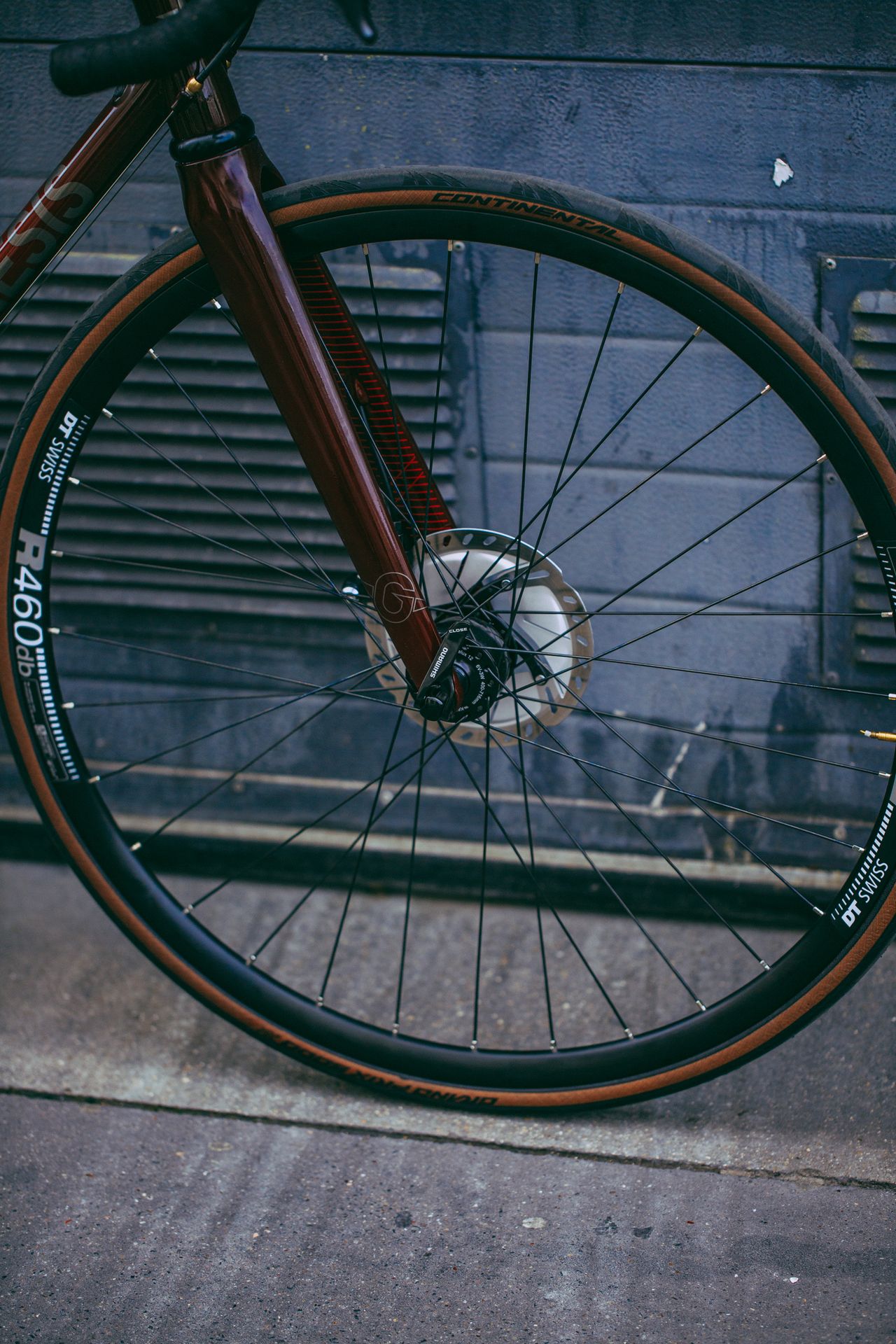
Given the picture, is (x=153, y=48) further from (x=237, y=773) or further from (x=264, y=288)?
(x=237, y=773)

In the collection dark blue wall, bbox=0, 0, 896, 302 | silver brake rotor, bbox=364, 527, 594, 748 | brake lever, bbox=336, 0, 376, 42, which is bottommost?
silver brake rotor, bbox=364, 527, 594, 748

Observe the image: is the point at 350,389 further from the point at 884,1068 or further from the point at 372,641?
the point at 884,1068

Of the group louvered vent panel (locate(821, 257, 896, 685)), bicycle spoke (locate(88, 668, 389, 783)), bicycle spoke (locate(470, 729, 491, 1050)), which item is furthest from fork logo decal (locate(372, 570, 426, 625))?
louvered vent panel (locate(821, 257, 896, 685))

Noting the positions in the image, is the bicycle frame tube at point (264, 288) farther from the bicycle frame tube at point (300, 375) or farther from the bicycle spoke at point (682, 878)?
the bicycle spoke at point (682, 878)

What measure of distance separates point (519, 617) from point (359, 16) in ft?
2.83

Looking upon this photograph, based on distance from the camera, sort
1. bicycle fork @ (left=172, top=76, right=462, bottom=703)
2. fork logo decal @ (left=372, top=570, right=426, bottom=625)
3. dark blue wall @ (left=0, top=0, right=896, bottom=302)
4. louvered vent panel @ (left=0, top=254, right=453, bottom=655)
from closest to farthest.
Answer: bicycle fork @ (left=172, top=76, right=462, bottom=703) < fork logo decal @ (left=372, top=570, right=426, bottom=625) < dark blue wall @ (left=0, top=0, right=896, bottom=302) < louvered vent panel @ (left=0, top=254, right=453, bottom=655)

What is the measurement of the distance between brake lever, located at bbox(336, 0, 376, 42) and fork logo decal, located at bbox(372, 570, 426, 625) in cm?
66

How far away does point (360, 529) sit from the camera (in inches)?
61.9

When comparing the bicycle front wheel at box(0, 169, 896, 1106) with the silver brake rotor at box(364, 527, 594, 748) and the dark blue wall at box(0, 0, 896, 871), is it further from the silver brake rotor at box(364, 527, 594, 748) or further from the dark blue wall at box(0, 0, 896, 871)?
the dark blue wall at box(0, 0, 896, 871)

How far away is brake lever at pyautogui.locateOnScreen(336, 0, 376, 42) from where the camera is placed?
1.33 meters

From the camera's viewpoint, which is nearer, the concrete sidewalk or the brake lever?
the brake lever

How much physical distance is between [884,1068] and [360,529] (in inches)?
47.8

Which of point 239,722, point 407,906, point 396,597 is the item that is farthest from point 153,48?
point 407,906

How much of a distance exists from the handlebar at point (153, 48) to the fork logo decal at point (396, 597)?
66 cm
